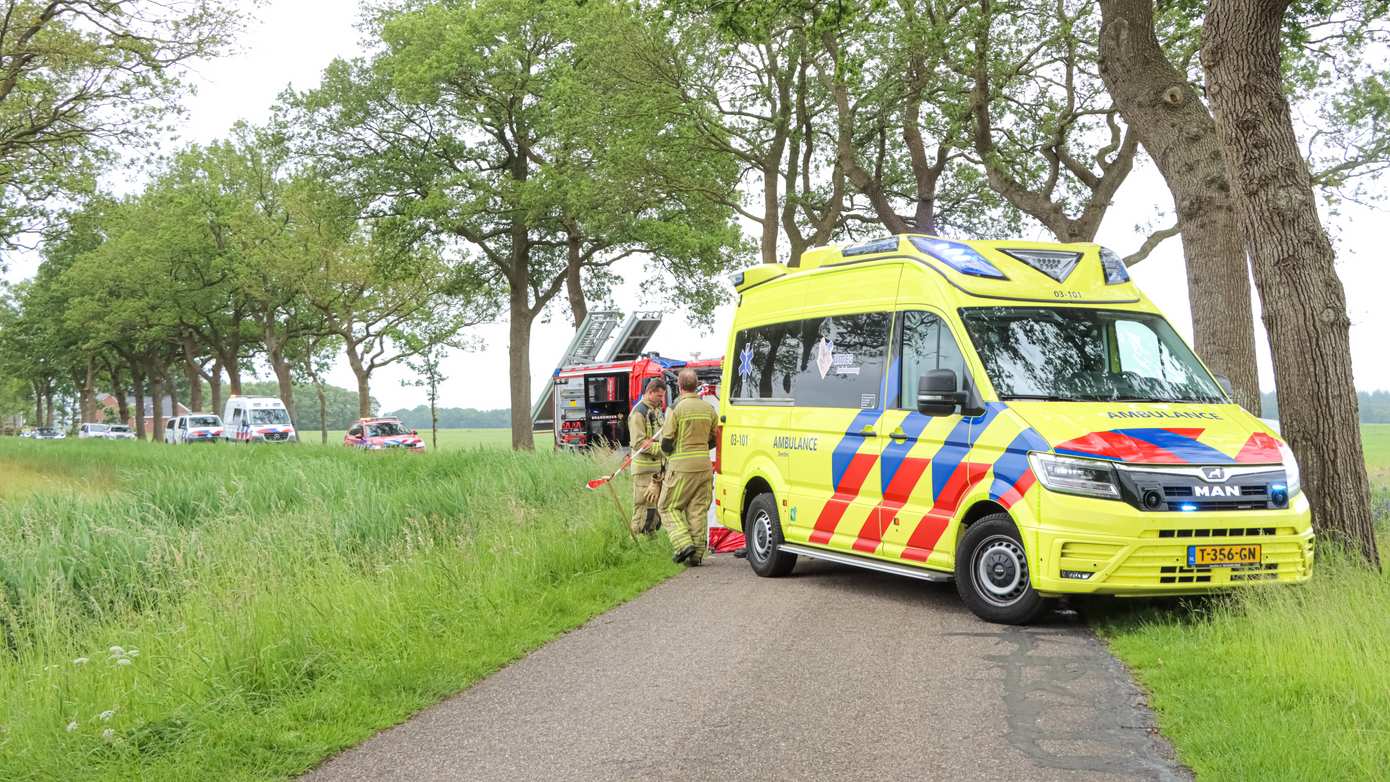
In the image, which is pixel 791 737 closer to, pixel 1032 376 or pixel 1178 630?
pixel 1178 630

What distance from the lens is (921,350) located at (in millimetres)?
8984

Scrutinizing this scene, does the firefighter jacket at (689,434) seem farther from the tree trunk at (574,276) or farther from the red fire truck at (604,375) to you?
the tree trunk at (574,276)

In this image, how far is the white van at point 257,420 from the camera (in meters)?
45.9

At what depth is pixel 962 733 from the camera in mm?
5469

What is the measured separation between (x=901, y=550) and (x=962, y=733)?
349 cm

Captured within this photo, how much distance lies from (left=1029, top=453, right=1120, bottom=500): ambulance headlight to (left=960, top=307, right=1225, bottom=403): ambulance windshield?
0.72 metres

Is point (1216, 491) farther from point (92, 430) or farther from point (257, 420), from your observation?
point (92, 430)

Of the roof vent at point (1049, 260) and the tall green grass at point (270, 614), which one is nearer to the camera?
the tall green grass at point (270, 614)

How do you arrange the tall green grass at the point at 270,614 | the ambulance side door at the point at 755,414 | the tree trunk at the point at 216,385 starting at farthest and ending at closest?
Answer: the tree trunk at the point at 216,385 < the ambulance side door at the point at 755,414 < the tall green grass at the point at 270,614

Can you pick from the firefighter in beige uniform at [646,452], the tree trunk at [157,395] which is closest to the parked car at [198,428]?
the tree trunk at [157,395]

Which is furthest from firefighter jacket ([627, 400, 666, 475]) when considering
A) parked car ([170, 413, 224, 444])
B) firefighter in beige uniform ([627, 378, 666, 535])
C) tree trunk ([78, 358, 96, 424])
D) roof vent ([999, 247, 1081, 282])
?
tree trunk ([78, 358, 96, 424])

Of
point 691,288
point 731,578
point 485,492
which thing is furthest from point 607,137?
point 731,578

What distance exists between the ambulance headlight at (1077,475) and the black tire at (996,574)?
0.48 metres

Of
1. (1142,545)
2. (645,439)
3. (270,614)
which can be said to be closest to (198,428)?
(645,439)
